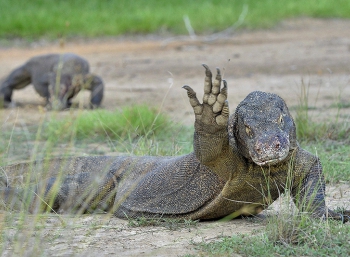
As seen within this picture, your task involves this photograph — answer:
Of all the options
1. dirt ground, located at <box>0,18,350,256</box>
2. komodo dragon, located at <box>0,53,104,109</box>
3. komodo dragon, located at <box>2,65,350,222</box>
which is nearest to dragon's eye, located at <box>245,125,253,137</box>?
komodo dragon, located at <box>2,65,350,222</box>

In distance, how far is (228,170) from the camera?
4168mm

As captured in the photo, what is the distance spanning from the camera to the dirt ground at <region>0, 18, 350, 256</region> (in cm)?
400

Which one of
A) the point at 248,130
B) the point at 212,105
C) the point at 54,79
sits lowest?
the point at 54,79

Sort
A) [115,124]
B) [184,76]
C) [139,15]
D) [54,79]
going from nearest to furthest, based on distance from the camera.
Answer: [115,124]
[54,79]
[184,76]
[139,15]

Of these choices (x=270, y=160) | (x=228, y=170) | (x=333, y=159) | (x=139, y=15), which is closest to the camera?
(x=270, y=160)

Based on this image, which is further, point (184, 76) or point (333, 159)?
point (184, 76)

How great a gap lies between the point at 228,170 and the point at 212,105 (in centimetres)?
42

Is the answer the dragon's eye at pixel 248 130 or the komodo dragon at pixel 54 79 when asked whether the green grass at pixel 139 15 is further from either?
the dragon's eye at pixel 248 130

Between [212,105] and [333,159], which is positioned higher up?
[212,105]

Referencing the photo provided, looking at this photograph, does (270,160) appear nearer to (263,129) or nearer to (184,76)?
(263,129)

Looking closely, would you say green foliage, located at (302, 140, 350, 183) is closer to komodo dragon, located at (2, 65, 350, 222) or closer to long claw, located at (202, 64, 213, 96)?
komodo dragon, located at (2, 65, 350, 222)

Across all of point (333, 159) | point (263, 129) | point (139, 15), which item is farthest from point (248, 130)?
point (139, 15)

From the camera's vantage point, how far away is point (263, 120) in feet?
13.0

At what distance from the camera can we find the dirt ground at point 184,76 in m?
4.00
